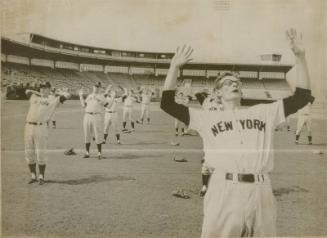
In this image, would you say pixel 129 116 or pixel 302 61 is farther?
pixel 129 116

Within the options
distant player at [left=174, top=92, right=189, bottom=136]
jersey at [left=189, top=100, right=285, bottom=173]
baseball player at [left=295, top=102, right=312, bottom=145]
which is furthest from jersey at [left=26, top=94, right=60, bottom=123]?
baseball player at [left=295, top=102, right=312, bottom=145]

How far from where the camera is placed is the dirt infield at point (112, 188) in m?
2.44

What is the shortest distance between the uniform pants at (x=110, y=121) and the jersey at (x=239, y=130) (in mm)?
459

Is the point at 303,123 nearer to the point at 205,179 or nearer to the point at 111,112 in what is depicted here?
the point at 205,179

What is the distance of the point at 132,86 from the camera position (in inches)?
104

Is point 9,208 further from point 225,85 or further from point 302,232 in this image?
point 302,232

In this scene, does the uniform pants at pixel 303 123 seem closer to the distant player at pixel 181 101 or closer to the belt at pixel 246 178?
the belt at pixel 246 178

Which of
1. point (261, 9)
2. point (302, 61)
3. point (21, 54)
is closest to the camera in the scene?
point (302, 61)

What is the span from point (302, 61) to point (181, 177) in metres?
0.84

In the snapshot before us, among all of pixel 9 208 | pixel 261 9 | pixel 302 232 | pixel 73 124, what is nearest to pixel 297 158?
pixel 302 232

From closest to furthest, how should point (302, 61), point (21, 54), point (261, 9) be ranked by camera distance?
→ point (302, 61) < point (21, 54) < point (261, 9)

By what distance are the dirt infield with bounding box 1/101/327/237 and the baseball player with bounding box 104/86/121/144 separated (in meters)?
0.06

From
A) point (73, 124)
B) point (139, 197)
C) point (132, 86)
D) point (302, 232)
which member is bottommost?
point (302, 232)

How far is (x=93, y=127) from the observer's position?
248cm
